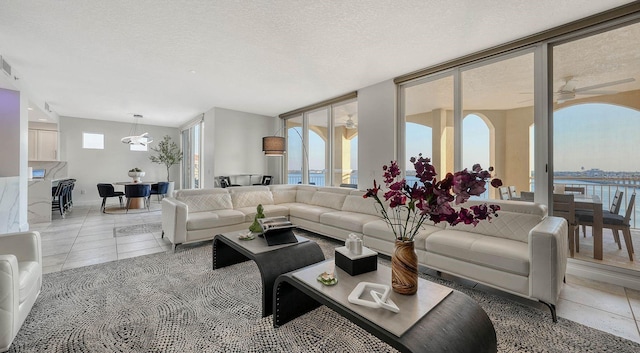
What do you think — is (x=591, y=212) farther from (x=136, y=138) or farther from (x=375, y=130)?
(x=136, y=138)

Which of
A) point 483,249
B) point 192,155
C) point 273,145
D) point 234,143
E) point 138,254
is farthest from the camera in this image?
point 192,155

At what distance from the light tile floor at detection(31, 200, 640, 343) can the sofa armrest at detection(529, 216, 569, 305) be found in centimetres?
28

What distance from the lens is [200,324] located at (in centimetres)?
196

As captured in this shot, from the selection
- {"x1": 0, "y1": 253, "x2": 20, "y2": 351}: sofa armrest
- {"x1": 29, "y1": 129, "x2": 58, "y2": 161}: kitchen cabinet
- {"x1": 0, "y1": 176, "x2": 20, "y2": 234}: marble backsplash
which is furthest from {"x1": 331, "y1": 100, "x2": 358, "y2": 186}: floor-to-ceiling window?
{"x1": 29, "y1": 129, "x2": 58, "y2": 161}: kitchen cabinet

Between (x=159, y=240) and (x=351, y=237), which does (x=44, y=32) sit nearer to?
(x=159, y=240)

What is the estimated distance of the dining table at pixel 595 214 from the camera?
2.84m

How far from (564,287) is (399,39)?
10.3ft

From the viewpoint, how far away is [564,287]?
2.61 metres

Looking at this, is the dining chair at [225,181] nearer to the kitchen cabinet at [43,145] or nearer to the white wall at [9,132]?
the white wall at [9,132]

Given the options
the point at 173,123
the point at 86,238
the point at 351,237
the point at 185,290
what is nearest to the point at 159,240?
the point at 86,238

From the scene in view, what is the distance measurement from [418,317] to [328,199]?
3554mm

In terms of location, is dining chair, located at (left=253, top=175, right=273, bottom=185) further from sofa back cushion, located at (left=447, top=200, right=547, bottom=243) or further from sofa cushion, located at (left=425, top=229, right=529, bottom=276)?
sofa back cushion, located at (left=447, top=200, right=547, bottom=243)

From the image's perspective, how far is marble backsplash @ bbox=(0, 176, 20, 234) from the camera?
393cm

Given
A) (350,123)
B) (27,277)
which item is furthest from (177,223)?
(350,123)
